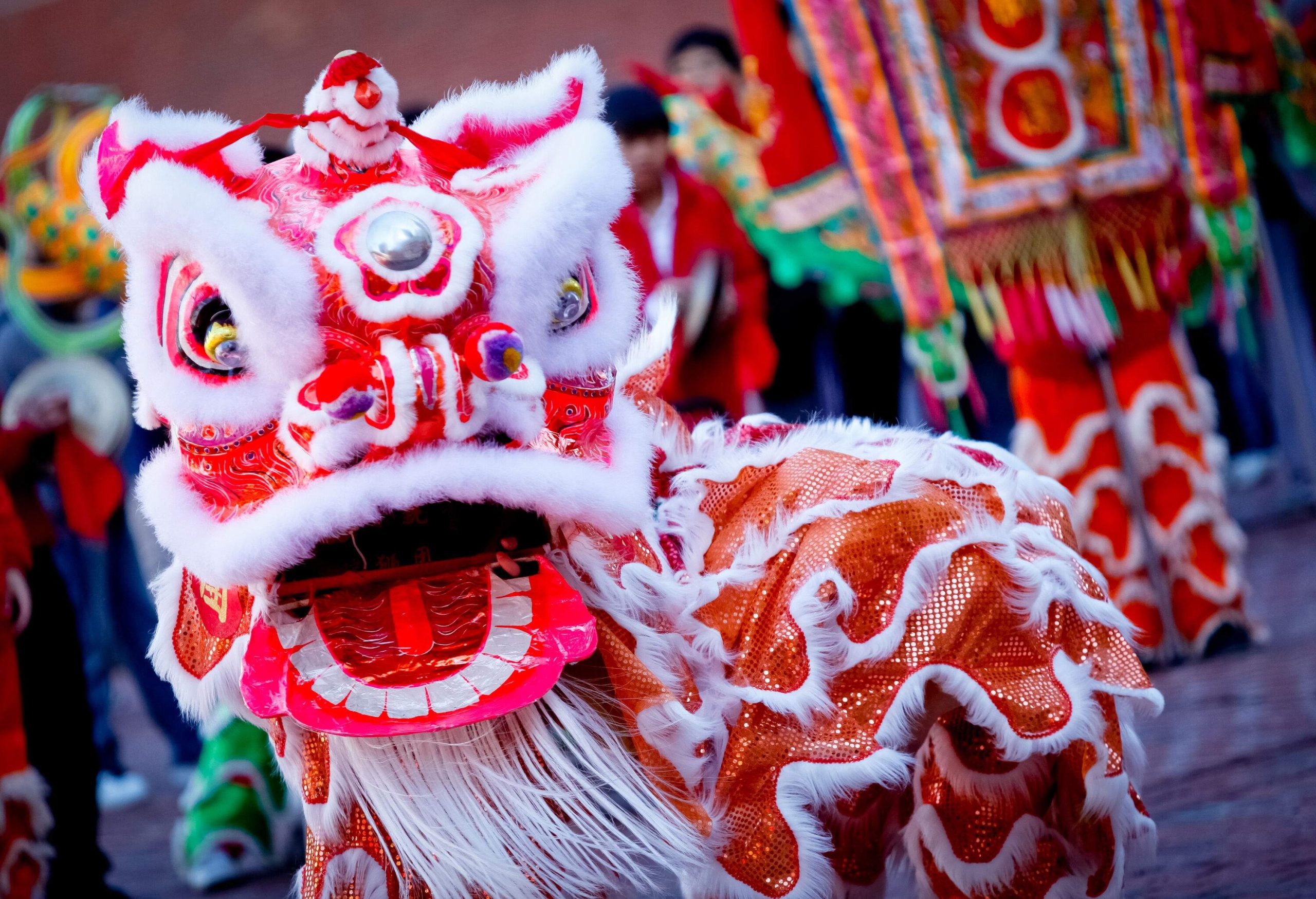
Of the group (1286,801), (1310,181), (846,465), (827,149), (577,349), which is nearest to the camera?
(577,349)

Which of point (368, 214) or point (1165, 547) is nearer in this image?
point (368, 214)

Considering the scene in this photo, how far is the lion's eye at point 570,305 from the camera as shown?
1265 millimetres

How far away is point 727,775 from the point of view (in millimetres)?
1298

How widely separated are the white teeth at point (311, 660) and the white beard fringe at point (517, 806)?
0.07m

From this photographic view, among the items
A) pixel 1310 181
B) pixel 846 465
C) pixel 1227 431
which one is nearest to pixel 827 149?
pixel 1310 181

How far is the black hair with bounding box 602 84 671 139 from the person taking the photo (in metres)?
3.63

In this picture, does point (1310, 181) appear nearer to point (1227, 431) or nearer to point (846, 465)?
point (1227, 431)

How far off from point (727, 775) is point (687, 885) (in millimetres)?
114

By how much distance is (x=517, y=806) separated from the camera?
1.20 meters

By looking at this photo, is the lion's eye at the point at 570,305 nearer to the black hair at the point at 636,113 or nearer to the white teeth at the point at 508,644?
the white teeth at the point at 508,644

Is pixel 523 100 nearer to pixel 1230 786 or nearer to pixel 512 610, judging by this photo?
pixel 512 610

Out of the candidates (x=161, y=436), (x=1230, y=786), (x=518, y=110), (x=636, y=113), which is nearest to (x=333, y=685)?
(x=518, y=110)

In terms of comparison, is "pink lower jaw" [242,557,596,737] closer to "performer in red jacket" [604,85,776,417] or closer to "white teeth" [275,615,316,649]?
"white teeth" [275,615,316,649]

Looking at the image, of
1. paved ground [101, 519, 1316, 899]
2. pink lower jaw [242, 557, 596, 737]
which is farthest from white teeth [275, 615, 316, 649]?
paved ground [101, 519, 1316, 899]
